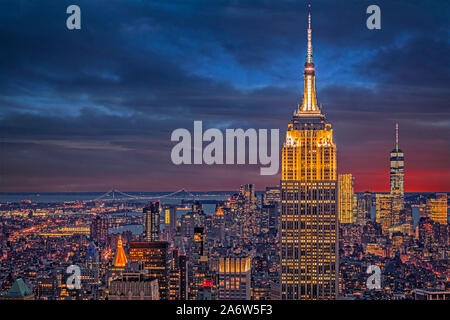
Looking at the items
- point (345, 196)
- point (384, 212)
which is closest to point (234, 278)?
point (345, 196)

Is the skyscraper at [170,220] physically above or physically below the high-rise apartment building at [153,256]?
above

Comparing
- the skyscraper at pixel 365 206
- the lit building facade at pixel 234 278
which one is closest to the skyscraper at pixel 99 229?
the lit building facade at pixel 234 278

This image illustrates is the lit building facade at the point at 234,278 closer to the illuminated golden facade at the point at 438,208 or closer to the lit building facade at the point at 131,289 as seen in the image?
the lit building facade at the point at 131,289

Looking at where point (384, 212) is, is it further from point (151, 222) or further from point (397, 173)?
point (151, 222)

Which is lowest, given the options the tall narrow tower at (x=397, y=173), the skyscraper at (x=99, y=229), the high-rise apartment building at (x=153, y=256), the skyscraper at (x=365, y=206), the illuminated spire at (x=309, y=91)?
the high-rise apartment building at (x=153, y=256)

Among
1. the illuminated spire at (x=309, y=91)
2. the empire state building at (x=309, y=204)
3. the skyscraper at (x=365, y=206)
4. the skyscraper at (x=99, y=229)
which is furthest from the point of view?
the skyscraper at (x=365, y=206)

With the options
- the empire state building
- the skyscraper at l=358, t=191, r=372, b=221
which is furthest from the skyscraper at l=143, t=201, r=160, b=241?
the empire state building
